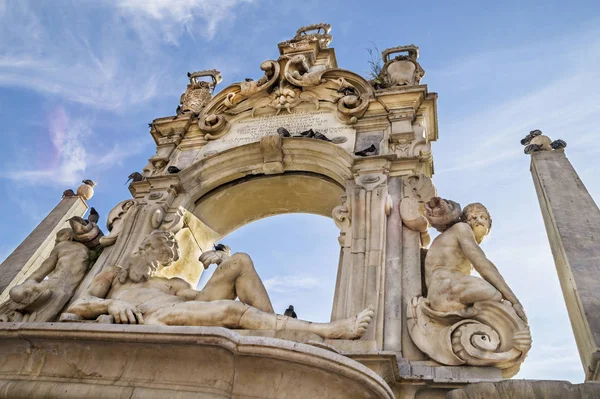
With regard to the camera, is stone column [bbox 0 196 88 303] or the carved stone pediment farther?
the carved stone pediment

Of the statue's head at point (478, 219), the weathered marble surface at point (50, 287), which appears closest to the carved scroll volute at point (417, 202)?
the statue's head at point (478, 219)

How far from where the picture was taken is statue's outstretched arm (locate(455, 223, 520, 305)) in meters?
4.64

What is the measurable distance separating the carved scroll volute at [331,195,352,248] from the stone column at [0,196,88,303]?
15.8ft

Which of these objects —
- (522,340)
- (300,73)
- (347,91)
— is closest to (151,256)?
(522,340)

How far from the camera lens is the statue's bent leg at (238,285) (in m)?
5.16

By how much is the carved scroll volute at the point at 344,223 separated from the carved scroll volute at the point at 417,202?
25.1 inches

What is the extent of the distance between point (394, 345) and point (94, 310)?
114 inches

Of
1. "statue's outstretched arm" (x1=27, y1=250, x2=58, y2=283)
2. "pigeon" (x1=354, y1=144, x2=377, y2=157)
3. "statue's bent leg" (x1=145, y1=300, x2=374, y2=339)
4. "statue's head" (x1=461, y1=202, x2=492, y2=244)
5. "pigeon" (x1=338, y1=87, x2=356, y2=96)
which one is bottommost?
"statue's bent leg" (x1=145, y1=300, x2=374, y2=339)

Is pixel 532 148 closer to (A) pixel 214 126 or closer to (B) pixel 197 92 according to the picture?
(A) pixel 214 126

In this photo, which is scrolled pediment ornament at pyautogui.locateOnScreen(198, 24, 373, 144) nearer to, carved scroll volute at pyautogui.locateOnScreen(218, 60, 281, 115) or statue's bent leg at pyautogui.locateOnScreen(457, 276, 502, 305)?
carved scroll volute at pyautogui.locateOnScreen(218, 60, 281, 115)

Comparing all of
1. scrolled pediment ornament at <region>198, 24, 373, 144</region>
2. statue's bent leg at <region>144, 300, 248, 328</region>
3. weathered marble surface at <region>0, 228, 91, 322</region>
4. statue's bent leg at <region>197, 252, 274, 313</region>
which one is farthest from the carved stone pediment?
statue's bent leg at <region>144, 300, 248, 328</region>

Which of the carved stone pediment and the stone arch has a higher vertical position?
the carved stone pediment

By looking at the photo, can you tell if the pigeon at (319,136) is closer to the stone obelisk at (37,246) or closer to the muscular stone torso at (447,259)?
the muscular stone torso at (447,259)

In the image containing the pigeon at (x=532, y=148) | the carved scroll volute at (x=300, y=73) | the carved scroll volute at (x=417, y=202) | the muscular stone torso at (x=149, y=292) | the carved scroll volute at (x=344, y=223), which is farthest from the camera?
the carved scroll volute at (x=300, y=73)
